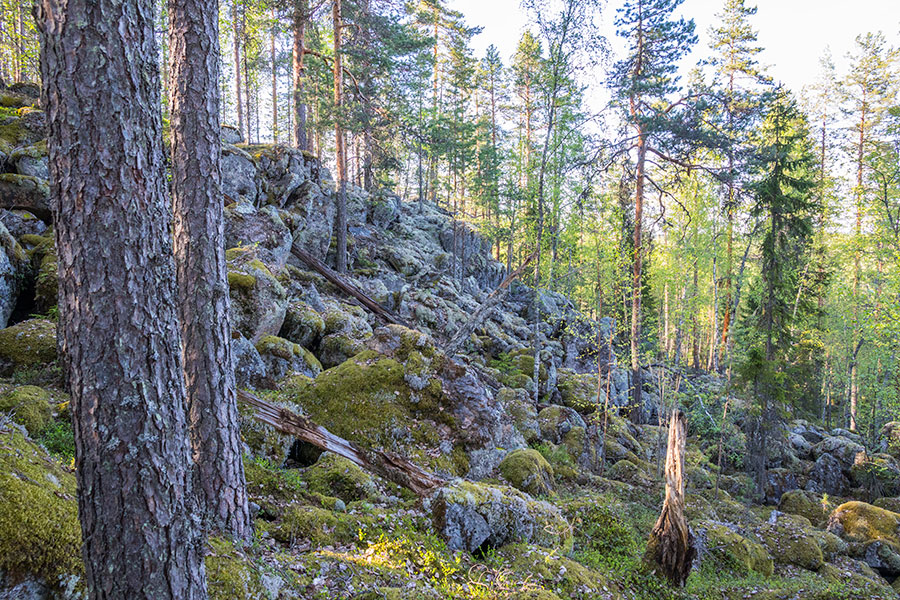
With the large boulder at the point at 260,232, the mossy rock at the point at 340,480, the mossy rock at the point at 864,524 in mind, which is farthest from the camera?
the mossy rock at the point at 864,524

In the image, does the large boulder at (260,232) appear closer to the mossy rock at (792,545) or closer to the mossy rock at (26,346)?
the mossy rock at (26,346)

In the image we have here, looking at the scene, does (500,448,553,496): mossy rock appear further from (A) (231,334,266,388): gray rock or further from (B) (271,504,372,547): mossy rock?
(A) (231,334,266,388): gray rock

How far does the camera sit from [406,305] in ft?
59.4

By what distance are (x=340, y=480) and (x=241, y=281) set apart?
16.7 feet

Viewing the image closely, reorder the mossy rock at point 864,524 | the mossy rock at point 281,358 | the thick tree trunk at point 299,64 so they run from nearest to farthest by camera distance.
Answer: the mossy rock at point 281,358, the mossy rock at point 864,524, the thick tree trunk at point 299,64

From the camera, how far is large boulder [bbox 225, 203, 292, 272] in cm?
1195

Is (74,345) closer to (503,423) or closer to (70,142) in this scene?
(70,142)

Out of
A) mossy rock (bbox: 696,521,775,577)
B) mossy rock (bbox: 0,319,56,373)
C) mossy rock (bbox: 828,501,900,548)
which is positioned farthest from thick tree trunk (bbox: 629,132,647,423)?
mossy rock (bbox: 0,319,56,373)

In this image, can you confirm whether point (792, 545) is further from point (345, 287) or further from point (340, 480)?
point (345, 287)

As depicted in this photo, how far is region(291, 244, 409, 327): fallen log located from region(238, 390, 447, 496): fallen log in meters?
8.31

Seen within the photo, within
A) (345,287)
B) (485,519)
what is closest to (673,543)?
(485,519)

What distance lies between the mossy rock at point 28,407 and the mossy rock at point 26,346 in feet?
3.51

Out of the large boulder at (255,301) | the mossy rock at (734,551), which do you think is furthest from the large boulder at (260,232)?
the mossy rock at (734,551)

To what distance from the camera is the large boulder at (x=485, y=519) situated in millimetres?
5328
